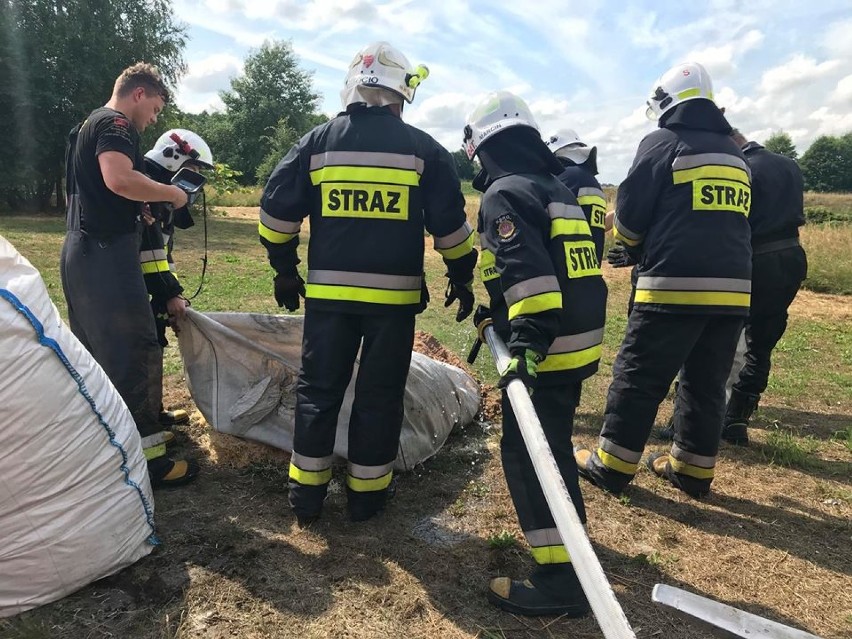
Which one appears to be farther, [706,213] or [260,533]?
[706,213]

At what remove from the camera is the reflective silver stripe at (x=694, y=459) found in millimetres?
3486

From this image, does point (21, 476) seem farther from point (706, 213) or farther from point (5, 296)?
point (706, 213)

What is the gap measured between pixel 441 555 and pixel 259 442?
1.39 meters

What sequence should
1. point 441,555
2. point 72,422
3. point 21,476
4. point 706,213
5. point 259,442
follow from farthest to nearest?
point 259,442
point 706,213
point 441,555
point 72,422
point 21,476

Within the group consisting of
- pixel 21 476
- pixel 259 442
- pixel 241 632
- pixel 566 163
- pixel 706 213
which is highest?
pixel 566 163

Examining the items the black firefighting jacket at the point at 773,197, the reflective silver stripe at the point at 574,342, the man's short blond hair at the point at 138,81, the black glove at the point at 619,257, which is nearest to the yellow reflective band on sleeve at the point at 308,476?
the reflective silver stripe at the point at 574,342

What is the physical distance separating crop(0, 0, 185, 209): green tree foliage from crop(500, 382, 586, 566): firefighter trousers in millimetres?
22893

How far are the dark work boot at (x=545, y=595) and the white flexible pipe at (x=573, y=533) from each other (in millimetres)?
850

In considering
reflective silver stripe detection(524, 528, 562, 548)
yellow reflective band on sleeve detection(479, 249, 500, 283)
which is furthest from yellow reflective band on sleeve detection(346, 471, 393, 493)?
yellow reflective band on sleeve detection(479, 249, 500, 283)

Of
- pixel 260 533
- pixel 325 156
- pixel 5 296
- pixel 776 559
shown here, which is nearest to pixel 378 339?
pixel 325 156

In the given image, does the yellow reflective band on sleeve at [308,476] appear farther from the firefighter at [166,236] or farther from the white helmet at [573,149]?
the white helmet at [573,149]

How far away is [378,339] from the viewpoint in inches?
118

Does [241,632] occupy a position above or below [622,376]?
below

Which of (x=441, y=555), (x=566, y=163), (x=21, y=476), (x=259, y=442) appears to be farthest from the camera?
(x=566, y=163)
